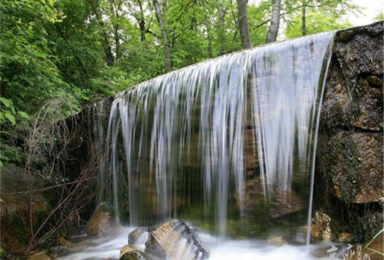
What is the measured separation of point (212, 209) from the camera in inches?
176

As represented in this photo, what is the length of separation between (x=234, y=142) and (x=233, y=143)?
0.02m

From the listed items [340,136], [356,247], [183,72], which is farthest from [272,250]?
[183,72]

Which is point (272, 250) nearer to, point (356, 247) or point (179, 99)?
point (356, 247)

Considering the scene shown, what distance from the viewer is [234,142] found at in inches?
168

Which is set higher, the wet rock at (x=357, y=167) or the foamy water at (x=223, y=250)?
the wet rock at (x=357, y=167)

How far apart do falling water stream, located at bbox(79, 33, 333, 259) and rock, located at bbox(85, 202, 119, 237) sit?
1.31ft

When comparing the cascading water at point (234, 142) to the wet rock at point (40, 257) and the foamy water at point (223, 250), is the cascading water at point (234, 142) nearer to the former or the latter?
the foamy water at point (223, 250)

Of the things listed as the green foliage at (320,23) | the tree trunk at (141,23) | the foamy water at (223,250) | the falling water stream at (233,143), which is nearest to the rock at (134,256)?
the foamy water at (223,250)

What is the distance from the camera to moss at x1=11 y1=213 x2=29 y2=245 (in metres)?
4.82

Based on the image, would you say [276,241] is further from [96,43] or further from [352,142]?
[96,43]

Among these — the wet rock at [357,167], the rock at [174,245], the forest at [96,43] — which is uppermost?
the forest at [96,43]

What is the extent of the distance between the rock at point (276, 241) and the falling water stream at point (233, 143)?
7 cm

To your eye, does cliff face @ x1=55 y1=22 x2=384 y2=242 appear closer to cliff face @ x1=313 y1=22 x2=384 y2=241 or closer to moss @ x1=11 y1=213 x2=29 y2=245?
cliff face @ x1=313 y1=22 x2=384 y2=241

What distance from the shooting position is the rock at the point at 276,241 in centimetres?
372
